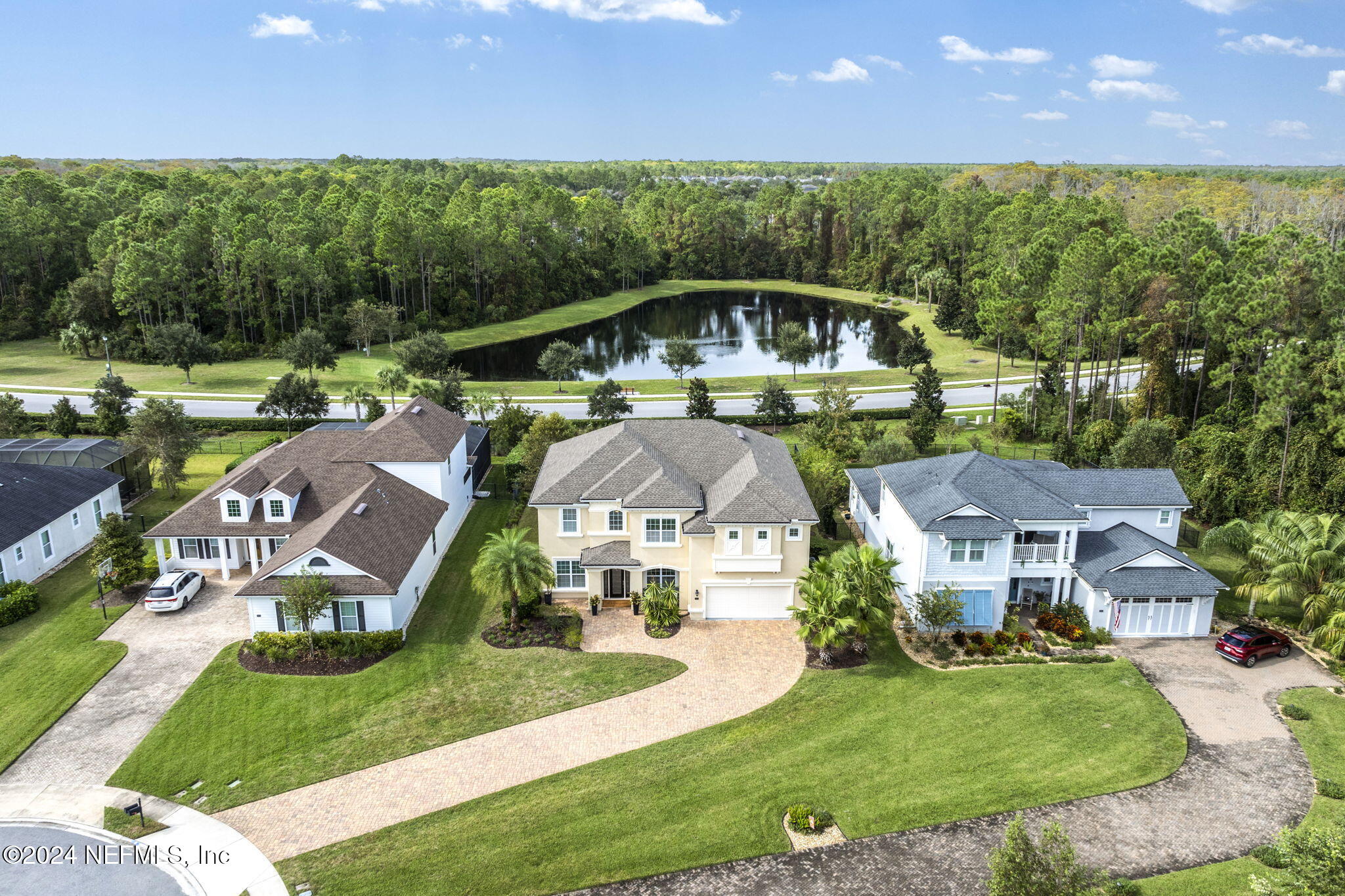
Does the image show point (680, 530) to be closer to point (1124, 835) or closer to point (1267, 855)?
point (1124, 835)

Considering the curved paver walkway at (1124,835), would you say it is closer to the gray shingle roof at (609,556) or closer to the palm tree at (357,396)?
the gray shingle roof at (609,556)

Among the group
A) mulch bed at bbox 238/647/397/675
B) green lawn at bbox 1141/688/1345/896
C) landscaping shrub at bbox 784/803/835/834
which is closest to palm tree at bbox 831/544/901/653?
landscaping shrub at bbox 784/803/835/834

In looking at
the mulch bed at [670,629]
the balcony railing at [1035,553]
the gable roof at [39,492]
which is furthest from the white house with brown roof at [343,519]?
the balcony railing at [1035,553]

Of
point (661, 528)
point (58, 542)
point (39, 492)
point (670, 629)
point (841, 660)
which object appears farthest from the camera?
point (39, 492)

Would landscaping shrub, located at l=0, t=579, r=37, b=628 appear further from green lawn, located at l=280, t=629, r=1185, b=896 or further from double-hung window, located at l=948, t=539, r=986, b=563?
double-hung window, located at l=948, t=539, r=986, b=563

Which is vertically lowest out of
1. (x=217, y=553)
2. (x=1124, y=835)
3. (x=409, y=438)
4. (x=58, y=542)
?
(x=1124, y=835)

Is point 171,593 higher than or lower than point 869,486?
lower

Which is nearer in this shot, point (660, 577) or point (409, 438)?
point (660, 577)

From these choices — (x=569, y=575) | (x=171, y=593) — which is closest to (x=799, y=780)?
(x=569, y=575)
